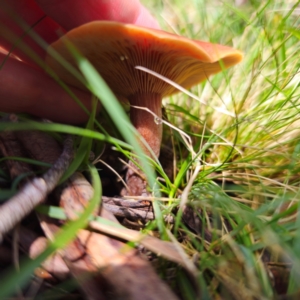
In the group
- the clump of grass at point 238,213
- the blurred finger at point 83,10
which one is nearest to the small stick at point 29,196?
the clump of grass at point 238,213

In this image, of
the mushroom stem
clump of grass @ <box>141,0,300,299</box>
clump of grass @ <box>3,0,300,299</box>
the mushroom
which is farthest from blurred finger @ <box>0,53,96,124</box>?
clump of grass @ <box>141,0,300,299</box>

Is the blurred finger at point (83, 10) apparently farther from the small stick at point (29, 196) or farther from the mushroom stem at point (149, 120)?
the small stick at point (29, 196)

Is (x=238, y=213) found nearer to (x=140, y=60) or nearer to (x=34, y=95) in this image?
(x=140, y=60)

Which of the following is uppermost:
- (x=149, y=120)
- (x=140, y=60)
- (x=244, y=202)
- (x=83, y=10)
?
(x=83, y=10)

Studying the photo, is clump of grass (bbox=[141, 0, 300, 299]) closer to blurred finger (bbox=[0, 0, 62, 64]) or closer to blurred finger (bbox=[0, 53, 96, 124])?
blurred finger (bbox=[0, 53, 96, 124])

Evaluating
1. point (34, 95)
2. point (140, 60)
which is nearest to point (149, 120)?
point (140, 60)

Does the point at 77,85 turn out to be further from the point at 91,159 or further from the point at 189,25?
the point at 189,25
